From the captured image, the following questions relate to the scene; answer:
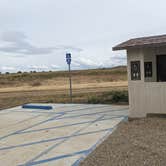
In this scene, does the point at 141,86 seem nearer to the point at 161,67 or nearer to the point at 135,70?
the point at 135,70

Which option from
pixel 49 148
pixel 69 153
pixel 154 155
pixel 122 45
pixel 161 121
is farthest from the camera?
pixel 122 45

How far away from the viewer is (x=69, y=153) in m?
4.30

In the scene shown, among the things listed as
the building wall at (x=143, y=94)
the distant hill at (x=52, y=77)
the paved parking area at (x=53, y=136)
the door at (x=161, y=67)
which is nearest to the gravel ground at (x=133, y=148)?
the paved parking area at (x=53, y=136)

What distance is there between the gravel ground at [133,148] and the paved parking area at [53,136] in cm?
25

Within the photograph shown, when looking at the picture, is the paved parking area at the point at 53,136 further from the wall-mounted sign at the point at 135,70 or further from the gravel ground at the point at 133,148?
the wall-mounted sign at the point at 135,70

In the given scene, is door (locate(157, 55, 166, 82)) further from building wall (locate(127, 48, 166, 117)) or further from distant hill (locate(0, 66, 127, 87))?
distant hill (locate(0, 66, 127, 87))

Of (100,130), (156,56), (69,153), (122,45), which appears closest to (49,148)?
(69,153)

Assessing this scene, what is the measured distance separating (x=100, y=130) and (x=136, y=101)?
1824 mm

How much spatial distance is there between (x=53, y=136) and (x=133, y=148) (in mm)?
2094

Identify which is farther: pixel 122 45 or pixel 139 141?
pixel 122 45

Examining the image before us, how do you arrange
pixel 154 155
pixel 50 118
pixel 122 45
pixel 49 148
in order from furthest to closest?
pixel 50 118 → pixel 122 45 → pixel 49 148 → pixel 154 155

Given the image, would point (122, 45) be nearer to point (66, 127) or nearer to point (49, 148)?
point (66, 127)

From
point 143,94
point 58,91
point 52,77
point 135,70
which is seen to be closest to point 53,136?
point 143,94

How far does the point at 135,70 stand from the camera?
23.4 feet
